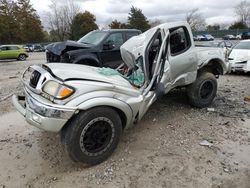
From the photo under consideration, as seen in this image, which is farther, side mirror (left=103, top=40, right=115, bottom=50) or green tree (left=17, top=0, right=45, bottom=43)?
green tree (left=17, top=0, right=45, bottom=43)

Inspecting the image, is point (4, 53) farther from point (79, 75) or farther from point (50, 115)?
point (50, 115)

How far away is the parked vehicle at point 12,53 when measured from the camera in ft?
71.5

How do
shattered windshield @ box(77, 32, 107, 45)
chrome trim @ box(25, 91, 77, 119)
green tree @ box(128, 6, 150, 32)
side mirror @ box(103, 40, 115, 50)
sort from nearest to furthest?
1. chrome trim @ box(25, 91, 77, 119)
2. side mirror @ box(103, 40, 115, 50)
3. shattered windshield @ box(77, 32, 107, 45)
4. green tree @ box(128, 6, 150, 32)

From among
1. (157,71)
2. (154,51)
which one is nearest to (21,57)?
(154,51)

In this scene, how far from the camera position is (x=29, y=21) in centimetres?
5116

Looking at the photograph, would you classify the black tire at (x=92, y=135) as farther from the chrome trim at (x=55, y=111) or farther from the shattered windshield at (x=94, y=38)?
the shattered windshield at (x=94, y=38)

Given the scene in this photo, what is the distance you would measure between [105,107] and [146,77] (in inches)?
44.6

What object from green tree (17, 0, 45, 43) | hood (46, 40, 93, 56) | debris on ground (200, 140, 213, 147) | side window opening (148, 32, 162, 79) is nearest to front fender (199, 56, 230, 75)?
side window opening (148, 32, 162, 79)

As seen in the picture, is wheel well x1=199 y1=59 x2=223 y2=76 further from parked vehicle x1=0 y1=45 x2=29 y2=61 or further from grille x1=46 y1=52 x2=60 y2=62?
parked vehicle x1=0 y1=45 x2=29 y2=61

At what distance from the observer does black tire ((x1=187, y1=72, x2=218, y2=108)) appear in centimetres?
561

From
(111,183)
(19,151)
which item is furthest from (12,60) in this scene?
(111,183)

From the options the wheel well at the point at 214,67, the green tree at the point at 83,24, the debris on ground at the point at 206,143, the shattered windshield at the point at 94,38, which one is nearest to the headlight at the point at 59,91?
the debris on ground at the point at 206,143

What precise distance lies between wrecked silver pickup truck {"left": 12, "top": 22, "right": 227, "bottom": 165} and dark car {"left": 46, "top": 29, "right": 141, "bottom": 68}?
3438mm

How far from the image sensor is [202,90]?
5738 mm
